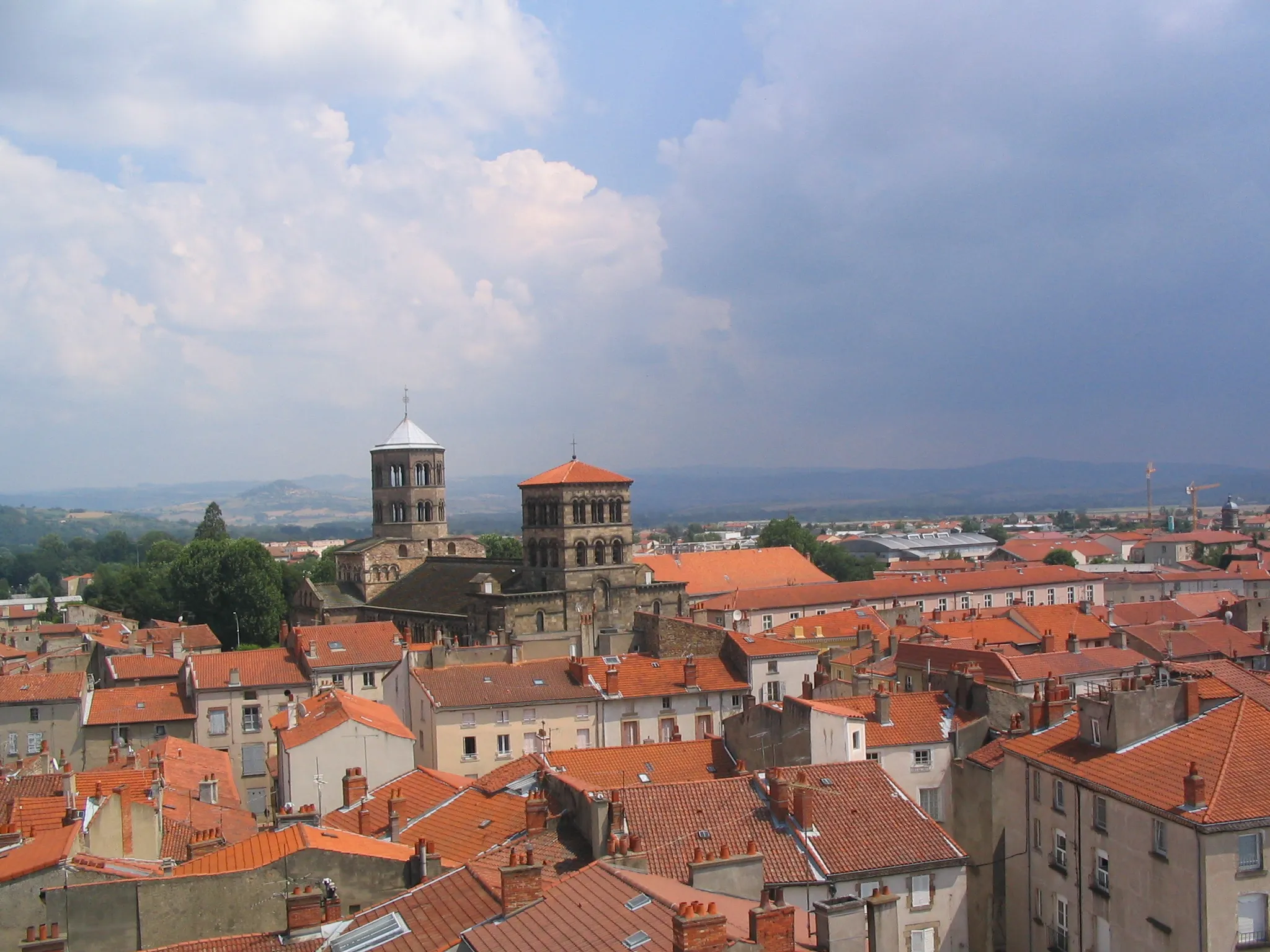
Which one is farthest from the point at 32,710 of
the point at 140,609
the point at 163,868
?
the point at 140,609

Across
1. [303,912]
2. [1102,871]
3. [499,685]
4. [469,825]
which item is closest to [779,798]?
[469,825]

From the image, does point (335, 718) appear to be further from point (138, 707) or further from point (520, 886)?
point (520, 886)

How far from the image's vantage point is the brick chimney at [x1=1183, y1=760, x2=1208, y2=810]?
25719 mm

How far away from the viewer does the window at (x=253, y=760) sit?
5347 centimetres

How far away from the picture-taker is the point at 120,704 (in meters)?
54.8

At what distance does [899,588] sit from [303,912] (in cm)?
9159

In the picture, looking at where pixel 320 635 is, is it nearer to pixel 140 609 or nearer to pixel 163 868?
pixel 163 868

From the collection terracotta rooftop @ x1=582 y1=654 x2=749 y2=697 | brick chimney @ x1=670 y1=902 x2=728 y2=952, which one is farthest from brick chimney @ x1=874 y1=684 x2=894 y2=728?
brick chimney @ x1=670 y1=902 x2=728 y2=952

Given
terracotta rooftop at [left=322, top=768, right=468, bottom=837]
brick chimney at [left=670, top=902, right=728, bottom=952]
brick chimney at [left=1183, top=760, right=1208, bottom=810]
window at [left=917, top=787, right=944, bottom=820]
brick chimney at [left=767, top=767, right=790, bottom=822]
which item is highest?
brick chimney at [left=670, top=902, right=728, bottom=952]

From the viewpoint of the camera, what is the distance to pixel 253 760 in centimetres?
5447

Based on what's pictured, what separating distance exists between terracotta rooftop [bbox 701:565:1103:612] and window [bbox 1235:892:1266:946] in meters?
69.4

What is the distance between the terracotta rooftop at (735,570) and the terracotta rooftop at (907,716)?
76052 mm

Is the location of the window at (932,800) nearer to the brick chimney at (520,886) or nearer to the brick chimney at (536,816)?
the brick chimney at (536,816)

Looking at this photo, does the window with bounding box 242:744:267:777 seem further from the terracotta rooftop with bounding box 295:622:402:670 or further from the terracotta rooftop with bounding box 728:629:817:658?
the terracotta rooftop with bounding box 728:629:817:658
